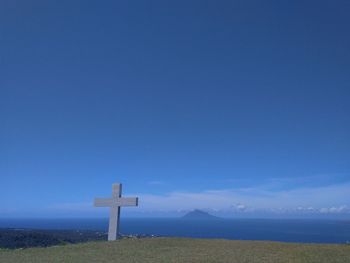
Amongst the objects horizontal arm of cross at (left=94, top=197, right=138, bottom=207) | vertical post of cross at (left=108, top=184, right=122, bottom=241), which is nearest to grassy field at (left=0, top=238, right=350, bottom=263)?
vertical post of cross at (left=108, top=184, right=122, bottom=241)

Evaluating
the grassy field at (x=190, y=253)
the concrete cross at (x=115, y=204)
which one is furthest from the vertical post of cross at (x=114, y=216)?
the grassy field at (x=190, y=253)

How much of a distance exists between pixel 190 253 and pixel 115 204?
8.27m

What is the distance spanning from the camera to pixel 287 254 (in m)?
14.8

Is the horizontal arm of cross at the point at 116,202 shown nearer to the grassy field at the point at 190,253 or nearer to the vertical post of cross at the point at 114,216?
the vertical post of cross at the point at 114,216

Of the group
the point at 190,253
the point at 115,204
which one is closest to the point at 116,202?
the point at 115,204

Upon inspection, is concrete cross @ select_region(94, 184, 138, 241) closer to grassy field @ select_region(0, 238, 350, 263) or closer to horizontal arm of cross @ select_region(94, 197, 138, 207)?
horizontal arm of cross @ select_region(94, 197, 138, 207)

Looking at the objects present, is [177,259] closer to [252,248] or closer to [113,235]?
[252,248]

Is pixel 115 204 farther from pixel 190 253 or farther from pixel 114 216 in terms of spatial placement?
pixel 190 253

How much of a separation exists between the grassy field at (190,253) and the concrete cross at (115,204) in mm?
3305

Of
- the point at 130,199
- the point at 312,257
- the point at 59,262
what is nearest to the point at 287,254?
the point at 312,257

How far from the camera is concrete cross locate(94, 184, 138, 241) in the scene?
72.1 feet

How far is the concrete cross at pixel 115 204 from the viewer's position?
22.0 meters

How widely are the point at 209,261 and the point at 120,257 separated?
3.11 m

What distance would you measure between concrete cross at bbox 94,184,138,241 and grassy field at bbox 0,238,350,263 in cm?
331
